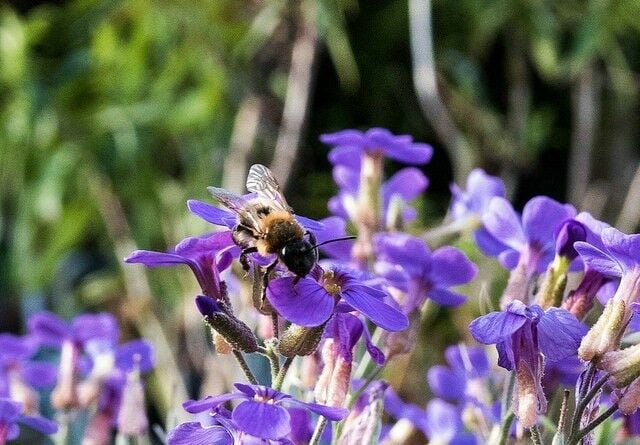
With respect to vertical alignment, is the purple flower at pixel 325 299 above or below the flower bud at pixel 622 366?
above

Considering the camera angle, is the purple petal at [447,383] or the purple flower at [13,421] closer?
the purple flower at [13,421]

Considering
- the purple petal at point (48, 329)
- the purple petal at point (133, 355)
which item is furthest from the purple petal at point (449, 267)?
the purple petal at point (48, 329)

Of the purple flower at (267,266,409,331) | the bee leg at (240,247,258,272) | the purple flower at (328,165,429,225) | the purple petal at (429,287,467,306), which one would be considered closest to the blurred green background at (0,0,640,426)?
the purple flower at (328,165,429,225)

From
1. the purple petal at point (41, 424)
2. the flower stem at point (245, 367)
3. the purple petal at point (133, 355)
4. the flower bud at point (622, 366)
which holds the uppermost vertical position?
the flower bud at point (622, 366)

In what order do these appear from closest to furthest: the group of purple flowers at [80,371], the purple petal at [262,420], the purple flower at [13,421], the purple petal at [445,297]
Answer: the purple petal at [262,420] < the purple flower at [13,421] < the purple petal at [445,297] < the group of purple flowers at [80,371]

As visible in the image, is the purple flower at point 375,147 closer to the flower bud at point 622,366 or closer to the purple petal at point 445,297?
the purple petal at point 445,297

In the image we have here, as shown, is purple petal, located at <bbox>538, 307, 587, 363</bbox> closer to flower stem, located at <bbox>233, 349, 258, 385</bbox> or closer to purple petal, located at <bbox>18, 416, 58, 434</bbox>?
flower stem, located at <bbox>233, 349, 258, 385</bbox>

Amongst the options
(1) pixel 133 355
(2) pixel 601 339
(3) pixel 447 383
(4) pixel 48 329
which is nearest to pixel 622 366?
(2) pixel 601 339

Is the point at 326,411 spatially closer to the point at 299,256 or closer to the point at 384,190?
the point at 299,256
